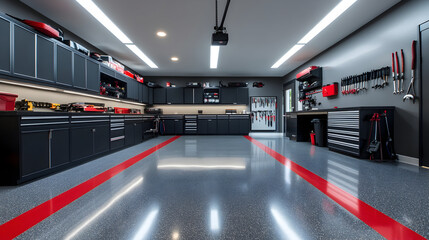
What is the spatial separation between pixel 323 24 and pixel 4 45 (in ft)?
17.1

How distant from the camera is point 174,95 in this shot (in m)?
7.47

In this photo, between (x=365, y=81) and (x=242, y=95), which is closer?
(x=365, y=81)

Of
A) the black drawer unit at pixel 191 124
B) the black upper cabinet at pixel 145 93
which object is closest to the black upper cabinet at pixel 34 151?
the black upper cabinet at pixel 145 93

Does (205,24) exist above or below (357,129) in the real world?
above

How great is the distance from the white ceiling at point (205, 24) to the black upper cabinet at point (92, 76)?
0.75m

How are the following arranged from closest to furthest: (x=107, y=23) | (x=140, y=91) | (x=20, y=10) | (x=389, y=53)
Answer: (x=20, y=10) → (x=389, y=53) → (x=107, y=23) → (x=140, y=91)

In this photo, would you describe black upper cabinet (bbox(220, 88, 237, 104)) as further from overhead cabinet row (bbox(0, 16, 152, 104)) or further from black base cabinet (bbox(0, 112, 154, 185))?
black base cabinet (bbox(0, 112, 154, 185))

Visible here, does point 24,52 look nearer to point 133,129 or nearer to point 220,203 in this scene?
point 133,129

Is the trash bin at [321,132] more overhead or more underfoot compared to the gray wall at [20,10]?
more underfoot

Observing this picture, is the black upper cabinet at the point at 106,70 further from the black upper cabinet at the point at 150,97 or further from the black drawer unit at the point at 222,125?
the black drawer unit at the point at 222,125

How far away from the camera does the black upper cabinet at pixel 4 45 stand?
2.05 m

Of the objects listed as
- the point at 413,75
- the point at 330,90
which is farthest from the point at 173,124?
the point at 413,75

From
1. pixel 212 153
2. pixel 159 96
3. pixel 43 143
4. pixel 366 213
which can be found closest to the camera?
pixel 366 213

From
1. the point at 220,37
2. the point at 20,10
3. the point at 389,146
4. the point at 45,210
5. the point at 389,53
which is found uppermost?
the point at 20,10
